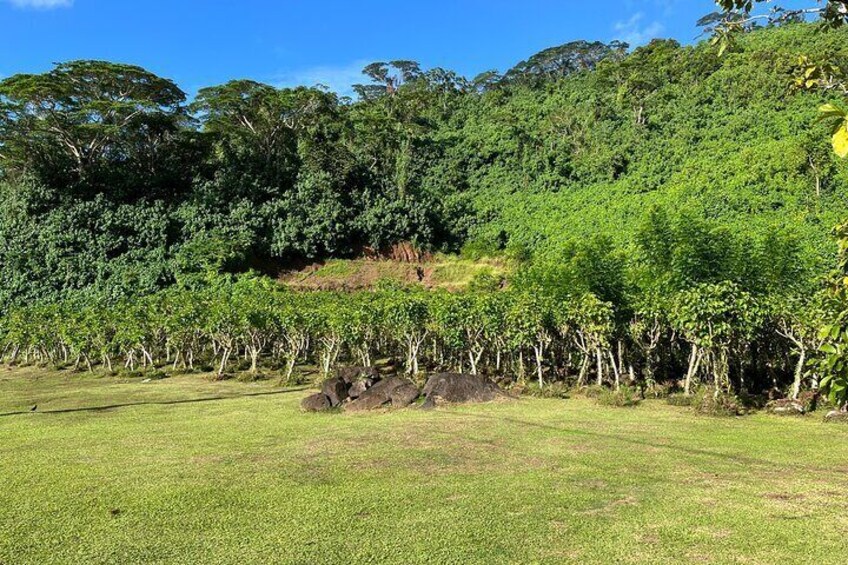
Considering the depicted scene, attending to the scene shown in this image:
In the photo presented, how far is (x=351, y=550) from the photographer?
5.56 meters

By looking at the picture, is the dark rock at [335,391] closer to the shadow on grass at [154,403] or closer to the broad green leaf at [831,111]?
the shadow on grass at [154,403]

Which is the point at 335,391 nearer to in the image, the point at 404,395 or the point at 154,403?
the point at 404,395

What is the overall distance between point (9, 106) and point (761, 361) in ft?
150

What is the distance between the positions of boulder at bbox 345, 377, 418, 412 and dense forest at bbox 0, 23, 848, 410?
5627mm

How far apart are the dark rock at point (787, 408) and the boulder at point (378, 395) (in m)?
8.85

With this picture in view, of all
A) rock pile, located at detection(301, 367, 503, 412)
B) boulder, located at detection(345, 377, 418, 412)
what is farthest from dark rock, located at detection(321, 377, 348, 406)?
boulder, located at detection(345, 377, 418, 412)

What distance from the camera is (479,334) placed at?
2331 centimetres

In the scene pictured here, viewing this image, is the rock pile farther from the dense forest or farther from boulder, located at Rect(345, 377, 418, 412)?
the dense forest

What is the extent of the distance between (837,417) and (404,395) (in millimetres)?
9813

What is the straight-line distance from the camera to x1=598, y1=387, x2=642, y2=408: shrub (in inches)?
636

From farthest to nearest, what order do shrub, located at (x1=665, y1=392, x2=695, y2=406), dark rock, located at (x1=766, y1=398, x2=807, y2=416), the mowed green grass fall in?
shrub, located at (x1=665, y1=392, x2=695, y2=406)
dark rock, located at (x1=766, y1=398, x2=807, y2=416)
the mowed green grass

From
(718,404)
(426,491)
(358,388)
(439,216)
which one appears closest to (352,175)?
(439,216)

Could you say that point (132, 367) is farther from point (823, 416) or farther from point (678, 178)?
point (678, 178)

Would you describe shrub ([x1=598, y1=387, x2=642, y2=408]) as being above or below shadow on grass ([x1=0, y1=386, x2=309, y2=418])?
above
